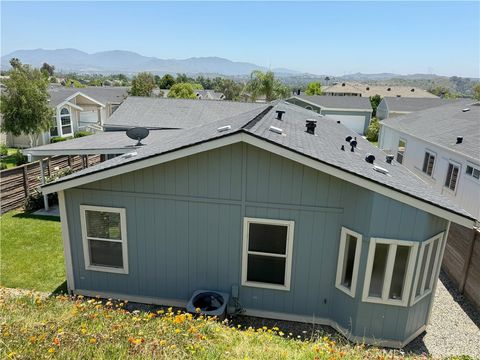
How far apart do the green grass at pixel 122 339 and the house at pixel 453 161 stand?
17.8 ft

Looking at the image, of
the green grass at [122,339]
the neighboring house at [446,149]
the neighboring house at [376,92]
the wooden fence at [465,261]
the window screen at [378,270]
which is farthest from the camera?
the neighboring house at [376,92]

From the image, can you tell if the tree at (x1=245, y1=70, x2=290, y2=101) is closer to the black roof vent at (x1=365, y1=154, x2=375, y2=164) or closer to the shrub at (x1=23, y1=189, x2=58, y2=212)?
the shrub at (x1=23, y1=189, x2=58, y2=212)

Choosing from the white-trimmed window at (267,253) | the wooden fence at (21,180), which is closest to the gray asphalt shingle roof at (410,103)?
the wooden fence at (21,180)

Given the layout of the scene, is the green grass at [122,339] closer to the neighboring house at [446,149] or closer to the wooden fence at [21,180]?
the wooden fence at [21,180]

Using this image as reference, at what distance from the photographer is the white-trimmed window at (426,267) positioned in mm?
6742

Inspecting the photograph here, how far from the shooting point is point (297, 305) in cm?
759

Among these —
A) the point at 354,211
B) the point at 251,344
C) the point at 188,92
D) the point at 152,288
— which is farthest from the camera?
the point at 188,92

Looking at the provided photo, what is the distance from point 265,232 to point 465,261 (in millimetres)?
5768

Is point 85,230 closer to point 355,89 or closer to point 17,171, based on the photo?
point 17,171

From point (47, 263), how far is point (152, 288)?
3.89m

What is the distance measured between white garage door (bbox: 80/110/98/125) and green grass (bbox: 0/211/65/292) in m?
23.5

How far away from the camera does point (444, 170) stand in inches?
611

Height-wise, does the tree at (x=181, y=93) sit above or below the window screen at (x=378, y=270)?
above

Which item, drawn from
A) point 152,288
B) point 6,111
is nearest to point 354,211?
point 152,288
